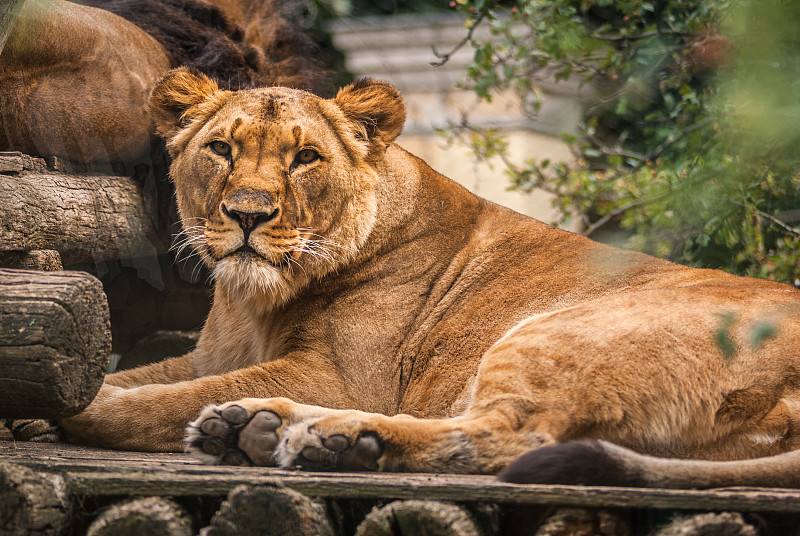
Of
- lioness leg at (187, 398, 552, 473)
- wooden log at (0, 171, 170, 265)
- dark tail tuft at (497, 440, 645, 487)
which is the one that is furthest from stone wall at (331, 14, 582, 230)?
dark tail tuft at (497, 440, 645, 487)

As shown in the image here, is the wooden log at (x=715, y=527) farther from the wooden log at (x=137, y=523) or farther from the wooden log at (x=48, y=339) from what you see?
the wooden log at (x=48, y=339)

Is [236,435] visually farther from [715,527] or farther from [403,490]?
[715,527]

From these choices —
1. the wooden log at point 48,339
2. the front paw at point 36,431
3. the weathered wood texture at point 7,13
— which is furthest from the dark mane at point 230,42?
the wooden log at point 48,339

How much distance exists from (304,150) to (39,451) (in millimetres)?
1370

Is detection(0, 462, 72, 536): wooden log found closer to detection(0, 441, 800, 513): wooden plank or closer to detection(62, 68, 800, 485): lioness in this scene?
detection(0, 441, 800, 513): wooden plank

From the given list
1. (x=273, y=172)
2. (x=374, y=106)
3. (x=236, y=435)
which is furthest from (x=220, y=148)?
(x=236, y=435)

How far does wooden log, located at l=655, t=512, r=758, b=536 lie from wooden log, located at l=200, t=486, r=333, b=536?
2.29 ft

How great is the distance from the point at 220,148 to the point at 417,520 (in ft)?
6.15

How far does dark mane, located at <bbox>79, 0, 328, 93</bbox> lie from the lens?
4.26m

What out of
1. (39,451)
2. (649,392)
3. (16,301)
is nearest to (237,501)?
(16,301)

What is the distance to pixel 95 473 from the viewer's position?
1.93 metres

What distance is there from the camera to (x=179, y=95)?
11.3ft

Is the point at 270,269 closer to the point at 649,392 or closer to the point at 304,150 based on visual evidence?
the point at 304,150

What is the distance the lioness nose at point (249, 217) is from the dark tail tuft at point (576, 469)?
1.36m
